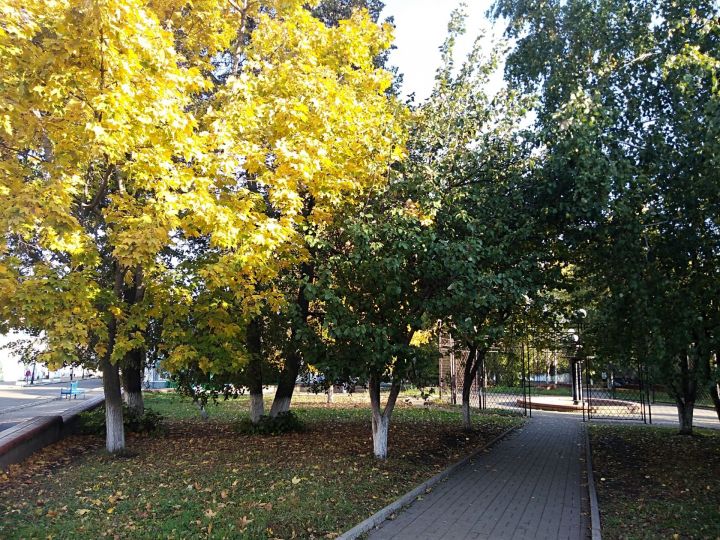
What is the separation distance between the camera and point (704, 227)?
916 centimetres

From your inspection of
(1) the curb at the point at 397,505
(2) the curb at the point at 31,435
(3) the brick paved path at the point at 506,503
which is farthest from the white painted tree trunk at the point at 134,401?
(3) the brick paved path at the point at 506,503

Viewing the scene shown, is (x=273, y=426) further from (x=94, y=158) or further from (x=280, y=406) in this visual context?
(x=94, y=158)

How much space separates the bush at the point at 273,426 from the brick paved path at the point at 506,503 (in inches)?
170

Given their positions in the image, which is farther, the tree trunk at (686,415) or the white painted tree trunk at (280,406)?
the tree trunk at (686,415)

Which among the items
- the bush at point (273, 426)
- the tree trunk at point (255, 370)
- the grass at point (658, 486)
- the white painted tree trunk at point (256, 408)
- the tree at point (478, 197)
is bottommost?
the grass at point (658, 486)

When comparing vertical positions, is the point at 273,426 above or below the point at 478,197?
below

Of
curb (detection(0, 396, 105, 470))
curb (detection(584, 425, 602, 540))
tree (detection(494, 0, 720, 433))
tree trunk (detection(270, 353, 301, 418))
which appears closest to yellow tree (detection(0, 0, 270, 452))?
curb (detection(0, 396, 105, 470))

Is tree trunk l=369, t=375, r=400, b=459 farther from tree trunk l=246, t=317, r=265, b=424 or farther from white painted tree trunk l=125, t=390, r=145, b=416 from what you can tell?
white painted tree trunk l=125, t=390, r=145, b=416

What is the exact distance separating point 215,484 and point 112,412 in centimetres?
357

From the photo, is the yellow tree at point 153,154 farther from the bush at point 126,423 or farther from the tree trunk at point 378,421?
the tree trunk at point 378,421

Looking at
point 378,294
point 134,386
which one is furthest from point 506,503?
point 134,386

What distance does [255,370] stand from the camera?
1262 centimetres

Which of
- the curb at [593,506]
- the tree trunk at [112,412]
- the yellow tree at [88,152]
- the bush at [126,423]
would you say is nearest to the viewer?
the curb at [593,506]

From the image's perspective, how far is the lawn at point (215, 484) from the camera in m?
5.63
